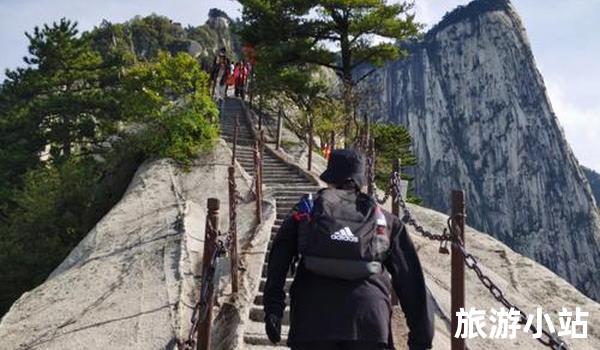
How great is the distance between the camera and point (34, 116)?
21.3 meters

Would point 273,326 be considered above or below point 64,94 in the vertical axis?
below

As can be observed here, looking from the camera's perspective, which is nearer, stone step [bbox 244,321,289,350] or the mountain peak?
stone step [bbox 244,321,289,350]

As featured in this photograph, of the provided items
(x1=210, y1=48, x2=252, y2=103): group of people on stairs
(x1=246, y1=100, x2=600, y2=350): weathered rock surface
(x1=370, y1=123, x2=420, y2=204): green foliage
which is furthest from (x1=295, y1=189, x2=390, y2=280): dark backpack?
(x1=210, y1=48, x2=252, y2=103): group of people on stairs

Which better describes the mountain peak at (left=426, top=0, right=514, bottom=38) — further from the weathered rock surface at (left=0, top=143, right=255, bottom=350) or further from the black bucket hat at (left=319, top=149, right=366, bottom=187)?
the black bucket hat at (left=319, top=149, right=366, bottom=187)

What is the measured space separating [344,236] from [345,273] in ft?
0.59

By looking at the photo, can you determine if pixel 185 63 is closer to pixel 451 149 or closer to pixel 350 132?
pixel 350 132

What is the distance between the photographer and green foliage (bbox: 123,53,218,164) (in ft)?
49.2

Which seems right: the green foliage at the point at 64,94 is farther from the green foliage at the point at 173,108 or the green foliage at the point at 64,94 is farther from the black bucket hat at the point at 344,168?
the black bucket hat at the point at 344,168

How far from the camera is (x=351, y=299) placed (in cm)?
293

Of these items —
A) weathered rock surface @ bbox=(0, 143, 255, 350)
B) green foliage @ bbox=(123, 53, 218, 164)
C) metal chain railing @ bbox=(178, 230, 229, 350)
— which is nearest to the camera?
metal chain railing @ bbox=(178, 230, 229, 350)

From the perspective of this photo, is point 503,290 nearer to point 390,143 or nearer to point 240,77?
point 390,143

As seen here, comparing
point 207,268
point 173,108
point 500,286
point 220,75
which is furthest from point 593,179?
point 207,268

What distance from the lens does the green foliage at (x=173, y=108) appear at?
15.0 metres

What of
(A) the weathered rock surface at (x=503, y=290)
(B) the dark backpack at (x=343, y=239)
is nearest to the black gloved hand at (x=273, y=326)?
(B) the dark backpack at (x=343, y=239)
